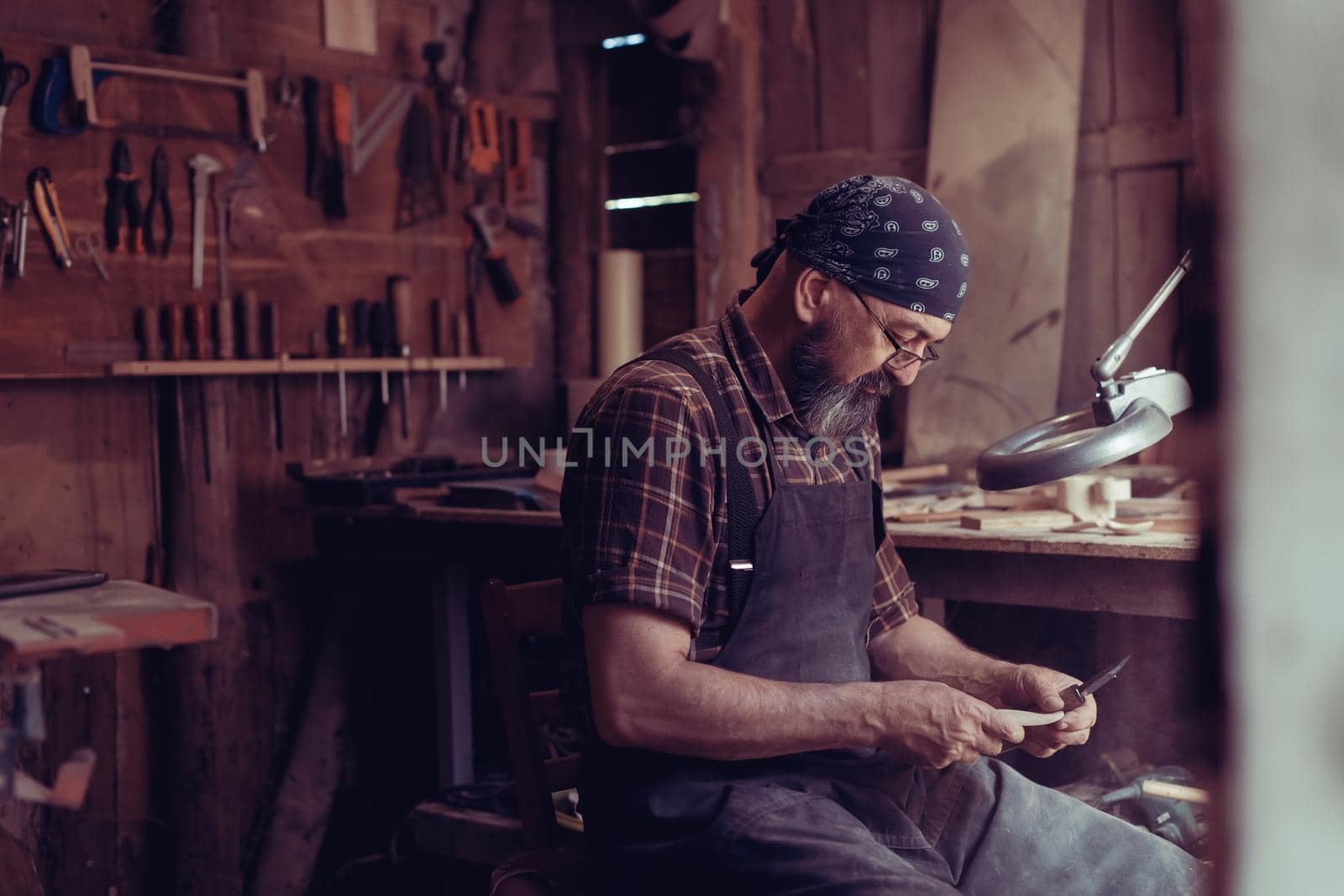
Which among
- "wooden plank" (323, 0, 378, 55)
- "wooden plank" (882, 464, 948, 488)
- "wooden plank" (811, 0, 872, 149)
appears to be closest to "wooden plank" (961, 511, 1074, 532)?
"wooden plank" (882, 464, 948, 488)

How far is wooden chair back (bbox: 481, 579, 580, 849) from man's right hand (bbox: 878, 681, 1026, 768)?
2.32 ft

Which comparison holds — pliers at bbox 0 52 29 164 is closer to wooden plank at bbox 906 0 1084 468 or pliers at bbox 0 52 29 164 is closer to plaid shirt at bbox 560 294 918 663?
plaid shirt at bbox 560 294 918 663

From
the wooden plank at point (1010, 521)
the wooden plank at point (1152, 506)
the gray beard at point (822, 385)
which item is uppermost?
the gray beard at point (822, 385)

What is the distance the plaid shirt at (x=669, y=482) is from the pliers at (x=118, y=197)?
2.22m

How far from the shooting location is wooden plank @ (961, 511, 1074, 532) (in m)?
2.96

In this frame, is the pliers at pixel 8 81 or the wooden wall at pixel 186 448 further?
the wooden wall at pixel 186 448

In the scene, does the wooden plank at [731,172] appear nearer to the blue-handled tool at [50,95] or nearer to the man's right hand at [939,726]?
the blue-handled tool at [50,95]

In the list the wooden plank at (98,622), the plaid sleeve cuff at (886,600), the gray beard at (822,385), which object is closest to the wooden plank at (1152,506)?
the plaid sleeve cuff at (886,600)

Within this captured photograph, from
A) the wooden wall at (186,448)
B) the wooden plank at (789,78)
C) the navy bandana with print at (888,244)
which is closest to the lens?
the navy bandana with print at (888,244)

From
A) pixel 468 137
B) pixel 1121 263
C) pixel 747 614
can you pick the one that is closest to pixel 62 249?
pixel 468 137

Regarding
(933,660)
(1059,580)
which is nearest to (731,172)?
(1059,580)

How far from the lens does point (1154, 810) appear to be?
10.1ft

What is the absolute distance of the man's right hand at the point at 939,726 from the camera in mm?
1856

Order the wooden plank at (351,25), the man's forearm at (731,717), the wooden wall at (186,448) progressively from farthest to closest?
the wooden plank at (351,25) → the wooden wall at (186,448) → the man's forearm at (731,717)
